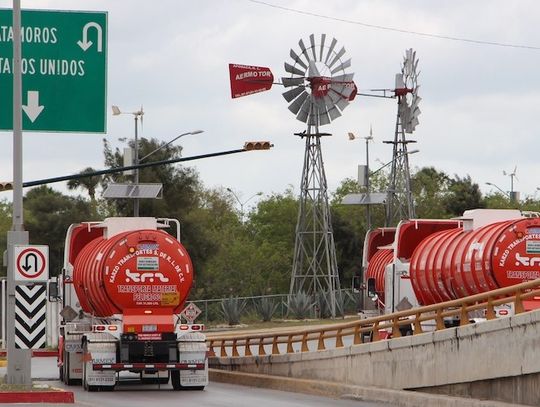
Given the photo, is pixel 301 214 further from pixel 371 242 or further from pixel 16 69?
pixel 16 69

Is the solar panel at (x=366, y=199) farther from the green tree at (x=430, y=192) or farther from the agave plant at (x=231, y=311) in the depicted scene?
the green tree at (x=430, y=192)

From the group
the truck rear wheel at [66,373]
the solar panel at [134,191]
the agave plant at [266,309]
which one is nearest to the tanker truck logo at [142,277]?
the truck rear wheel at [66,373]

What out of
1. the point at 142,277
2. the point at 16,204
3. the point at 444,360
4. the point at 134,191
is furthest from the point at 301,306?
the point at 444,360

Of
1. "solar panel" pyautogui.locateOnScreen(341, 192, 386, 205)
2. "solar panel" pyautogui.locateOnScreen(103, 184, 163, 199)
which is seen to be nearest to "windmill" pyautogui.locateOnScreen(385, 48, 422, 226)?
"solar panel" pyautogui.locateOnScreen(341, 192, 386, 205)

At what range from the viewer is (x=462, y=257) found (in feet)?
88.2

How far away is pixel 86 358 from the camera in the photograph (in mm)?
28406

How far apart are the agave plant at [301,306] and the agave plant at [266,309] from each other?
95cm

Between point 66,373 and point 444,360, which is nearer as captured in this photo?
point 444,360

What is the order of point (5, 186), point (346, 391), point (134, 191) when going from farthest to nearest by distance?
point (134, 191) → point (5, 186) → point (346, 391)

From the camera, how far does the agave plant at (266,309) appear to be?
65375 millimetres

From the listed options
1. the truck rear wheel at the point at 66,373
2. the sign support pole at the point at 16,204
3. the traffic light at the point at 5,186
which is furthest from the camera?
the traffic light at the point at 5,186

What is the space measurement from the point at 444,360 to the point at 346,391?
3.64 metres

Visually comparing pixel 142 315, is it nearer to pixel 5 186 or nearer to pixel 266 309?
pixel 5 186

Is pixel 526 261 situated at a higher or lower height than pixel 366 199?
lower
